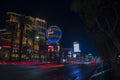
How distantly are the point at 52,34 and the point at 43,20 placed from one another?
8316 cm

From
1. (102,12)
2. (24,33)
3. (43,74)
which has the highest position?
(24,33)

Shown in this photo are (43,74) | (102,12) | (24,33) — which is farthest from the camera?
(24,33)

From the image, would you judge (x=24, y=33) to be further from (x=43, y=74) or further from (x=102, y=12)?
(x=102, y=12)

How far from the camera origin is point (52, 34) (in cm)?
8681

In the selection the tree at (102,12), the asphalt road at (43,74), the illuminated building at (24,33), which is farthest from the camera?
the illuminated building at (24,33)

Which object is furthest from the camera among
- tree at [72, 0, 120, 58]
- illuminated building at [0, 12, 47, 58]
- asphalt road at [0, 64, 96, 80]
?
illuminated building at [0, 12, 47, 58]

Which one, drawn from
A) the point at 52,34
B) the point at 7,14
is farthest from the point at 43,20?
the point at 52,34

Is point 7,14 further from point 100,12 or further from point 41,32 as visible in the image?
point 100,12

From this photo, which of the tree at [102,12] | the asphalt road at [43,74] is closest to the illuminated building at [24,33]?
the asphalt road at [43,74]

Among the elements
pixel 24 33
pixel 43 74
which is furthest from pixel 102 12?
pixel 24 33

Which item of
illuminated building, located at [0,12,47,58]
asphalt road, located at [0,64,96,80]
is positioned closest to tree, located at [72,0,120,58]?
asphalt road, located at [0,64,96,80]

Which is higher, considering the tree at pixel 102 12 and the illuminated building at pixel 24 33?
the illuminated building at pixel 24 33

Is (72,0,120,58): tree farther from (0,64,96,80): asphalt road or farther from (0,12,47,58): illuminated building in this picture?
(0,12,47,58): illuminated building

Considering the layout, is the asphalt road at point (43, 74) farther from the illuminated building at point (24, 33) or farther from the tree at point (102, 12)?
the illuminated building at point (24, 33)
